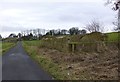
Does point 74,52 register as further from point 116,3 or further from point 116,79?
point 116,79

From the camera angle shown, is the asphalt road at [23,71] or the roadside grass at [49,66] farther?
the roadside grass at [49,66]

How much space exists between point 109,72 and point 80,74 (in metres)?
1.53

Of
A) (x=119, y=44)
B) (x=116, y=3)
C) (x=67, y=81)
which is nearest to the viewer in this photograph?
(x=67, y=81)

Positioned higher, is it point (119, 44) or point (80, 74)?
point (119, 44)

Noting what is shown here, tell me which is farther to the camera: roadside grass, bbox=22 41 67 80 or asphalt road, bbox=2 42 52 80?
roadside grass, bbox=22 41 67 80

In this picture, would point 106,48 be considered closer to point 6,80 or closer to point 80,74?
point 80,74

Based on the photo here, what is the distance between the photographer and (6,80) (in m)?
13.2

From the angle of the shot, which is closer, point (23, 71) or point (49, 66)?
point (23, 71)

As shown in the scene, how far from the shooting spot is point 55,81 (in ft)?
42.4

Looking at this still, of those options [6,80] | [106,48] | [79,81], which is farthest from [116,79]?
[106,48]

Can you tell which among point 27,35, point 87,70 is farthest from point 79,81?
point 27,35

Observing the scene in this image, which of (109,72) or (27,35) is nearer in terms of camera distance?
(109,72)

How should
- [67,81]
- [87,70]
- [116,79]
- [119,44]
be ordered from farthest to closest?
[119,44]
[87,70]
[67,81]
[116,79]

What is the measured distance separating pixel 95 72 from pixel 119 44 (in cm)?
486
